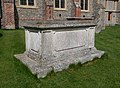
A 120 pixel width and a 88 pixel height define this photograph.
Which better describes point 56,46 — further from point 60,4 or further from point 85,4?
point 85,4

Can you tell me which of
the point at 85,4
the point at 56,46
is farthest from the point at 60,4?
the point at 56,46

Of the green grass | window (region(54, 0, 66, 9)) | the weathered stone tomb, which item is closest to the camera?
the green grass

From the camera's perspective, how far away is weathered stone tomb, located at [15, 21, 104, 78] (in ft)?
20.0

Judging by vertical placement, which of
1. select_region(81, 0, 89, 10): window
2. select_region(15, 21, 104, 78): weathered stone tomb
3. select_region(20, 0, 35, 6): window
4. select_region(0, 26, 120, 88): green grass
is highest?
select_region(81, 0, 89, 10): window

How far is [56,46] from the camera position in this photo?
6484mm

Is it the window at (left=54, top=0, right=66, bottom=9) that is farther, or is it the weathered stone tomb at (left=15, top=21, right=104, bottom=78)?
the window at (left=54, top=0, right=66, bottom=9)

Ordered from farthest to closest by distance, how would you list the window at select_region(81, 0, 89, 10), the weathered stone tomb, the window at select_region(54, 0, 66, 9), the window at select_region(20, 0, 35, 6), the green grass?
the window at select_region(81, 0, 89, 10)
the window at select_region(54, 0, 66, 9)
the window at select_region(20, 0, 35, 6)
the weathered stone tomb
the green grass

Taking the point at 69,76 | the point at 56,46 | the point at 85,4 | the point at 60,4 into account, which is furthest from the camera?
the point at 85,4

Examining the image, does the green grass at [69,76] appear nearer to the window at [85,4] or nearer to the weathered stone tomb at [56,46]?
the weathered stone tomb at [56,46]

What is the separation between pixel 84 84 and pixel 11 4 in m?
15.4

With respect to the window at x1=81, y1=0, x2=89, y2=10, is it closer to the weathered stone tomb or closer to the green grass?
the weathered stone tomb

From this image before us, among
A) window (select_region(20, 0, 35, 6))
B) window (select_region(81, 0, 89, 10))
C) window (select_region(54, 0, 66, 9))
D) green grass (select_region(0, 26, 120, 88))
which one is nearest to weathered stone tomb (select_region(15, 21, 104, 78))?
green grass (select_region(0, 26, 120, 88))

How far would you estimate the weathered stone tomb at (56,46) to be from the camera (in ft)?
20.0

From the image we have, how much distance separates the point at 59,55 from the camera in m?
6.59
